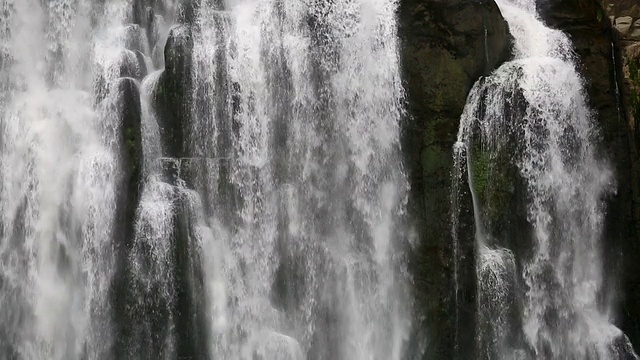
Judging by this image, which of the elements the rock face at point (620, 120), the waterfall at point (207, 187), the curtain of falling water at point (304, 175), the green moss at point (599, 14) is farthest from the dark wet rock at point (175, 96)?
the green moss at point (599, 14)

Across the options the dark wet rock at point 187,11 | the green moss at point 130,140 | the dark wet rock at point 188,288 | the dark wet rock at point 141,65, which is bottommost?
the dark wet rock at point 188,288

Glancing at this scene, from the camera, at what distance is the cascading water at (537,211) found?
16438 mm

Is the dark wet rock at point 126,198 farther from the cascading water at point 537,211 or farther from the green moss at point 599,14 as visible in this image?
the green moss at point 599,14

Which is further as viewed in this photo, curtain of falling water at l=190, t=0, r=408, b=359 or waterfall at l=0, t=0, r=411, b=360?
curtain of falling water at l=190, t=0, r=408, b=359

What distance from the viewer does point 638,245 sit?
17453 mm

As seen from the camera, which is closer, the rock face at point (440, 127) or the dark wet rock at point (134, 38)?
the rock face at point (440, 127)

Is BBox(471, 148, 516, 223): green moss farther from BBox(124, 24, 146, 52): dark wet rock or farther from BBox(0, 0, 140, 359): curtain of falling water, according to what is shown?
BBox(124, 24, 146, 52): dark wet rock

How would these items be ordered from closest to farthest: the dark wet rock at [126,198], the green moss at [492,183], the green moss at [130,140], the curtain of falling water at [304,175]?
1. the dark wet rock at [126,198]
2. the green moss at [130,140]
3. the curtain of falling water at [304,175]
4. the green moss at [492,183]

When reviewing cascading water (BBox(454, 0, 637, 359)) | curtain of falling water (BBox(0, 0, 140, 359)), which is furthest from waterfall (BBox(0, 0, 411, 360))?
cascading water (BBox(454, 0, 637, 359))

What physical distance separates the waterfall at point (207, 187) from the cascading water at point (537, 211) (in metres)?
1.79

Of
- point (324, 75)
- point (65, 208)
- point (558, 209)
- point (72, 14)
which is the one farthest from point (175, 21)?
point (558, 209)

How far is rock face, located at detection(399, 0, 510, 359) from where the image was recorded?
647 inches

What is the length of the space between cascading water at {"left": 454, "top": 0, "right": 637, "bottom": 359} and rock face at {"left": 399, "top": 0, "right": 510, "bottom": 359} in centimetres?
33

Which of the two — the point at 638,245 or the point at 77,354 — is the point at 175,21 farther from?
the point at 638,245
